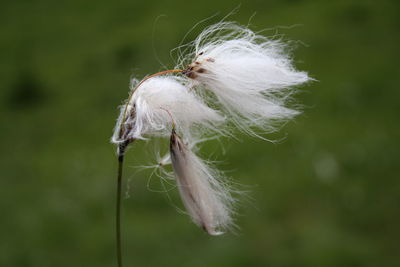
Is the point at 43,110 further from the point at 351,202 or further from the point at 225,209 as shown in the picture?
the point at 225,209

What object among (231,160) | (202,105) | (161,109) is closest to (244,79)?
(202,105)

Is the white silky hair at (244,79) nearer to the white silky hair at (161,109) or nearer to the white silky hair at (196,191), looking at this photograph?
the white silky hair at (161,109)

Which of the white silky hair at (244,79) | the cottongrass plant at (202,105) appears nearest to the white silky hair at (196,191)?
the cottongrass plant at (202,105)

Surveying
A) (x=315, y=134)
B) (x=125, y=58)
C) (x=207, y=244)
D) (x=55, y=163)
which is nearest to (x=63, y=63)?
(x=125, y=58)

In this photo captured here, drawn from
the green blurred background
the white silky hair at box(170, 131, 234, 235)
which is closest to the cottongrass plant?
the white silky hair at box(170, 131, 234, 235)

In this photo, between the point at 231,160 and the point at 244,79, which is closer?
the point at 244,79

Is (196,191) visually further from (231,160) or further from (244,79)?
(231,160)
